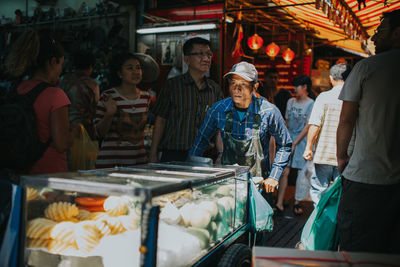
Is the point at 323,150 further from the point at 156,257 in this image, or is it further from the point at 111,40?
the point at 111,40

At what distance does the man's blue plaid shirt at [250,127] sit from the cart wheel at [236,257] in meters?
0.92

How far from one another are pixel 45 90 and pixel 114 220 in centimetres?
116

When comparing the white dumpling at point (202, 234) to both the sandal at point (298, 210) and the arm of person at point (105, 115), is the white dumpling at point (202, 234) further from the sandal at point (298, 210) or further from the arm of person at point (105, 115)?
the sandal at point (298, 210)

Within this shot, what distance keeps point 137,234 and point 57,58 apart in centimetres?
161

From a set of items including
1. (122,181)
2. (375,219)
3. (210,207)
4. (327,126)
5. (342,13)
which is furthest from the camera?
(342,13)

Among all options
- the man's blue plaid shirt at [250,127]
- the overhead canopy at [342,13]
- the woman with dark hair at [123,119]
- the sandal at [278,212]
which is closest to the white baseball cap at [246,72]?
the man's blue plaid shirt at [250,127]

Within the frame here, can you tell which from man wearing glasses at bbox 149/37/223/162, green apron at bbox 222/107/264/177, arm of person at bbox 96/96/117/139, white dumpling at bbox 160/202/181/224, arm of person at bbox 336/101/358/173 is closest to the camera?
white dumpling at bbox 160/202/181/224

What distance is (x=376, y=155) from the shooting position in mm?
2352

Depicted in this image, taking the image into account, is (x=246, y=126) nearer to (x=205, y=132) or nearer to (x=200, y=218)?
(x=205, y=132)

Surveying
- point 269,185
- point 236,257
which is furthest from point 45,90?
point 269,185

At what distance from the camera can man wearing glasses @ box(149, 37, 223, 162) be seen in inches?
160

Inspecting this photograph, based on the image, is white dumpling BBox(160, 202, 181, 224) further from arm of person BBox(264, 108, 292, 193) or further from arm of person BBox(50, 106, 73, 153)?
arm of person BBox(264, 108, 292, 193)

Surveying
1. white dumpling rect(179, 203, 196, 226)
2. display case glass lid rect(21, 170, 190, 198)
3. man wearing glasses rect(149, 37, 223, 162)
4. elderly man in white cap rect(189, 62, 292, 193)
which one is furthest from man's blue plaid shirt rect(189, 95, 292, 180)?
display case glass lid rect(21, 170, 190, 198)

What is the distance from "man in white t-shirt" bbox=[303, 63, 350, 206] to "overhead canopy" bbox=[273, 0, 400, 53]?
185 centimetres
